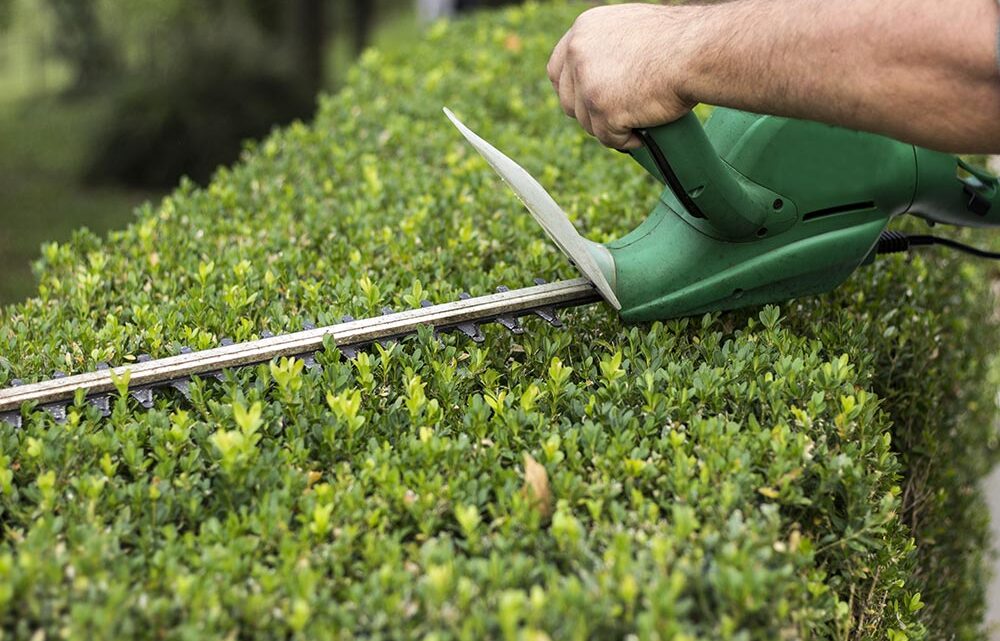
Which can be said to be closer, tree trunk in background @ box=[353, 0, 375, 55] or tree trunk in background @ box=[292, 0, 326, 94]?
tree trunk in background @ box=[292, 0, 326, 94]

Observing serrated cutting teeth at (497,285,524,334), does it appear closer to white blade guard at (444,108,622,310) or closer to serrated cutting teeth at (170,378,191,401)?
white blade guard at (444,108,622,310)

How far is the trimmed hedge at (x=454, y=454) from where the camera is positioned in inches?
58.8

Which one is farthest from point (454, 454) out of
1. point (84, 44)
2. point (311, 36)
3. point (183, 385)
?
point (84, 44)

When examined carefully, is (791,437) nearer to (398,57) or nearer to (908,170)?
(908,170)

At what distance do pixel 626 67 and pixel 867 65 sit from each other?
511 millimetres

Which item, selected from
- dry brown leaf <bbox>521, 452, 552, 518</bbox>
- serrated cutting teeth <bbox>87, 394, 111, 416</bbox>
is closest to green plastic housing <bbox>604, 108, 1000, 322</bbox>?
dry brown leaf <bbox>521, 452, 552, 518</bbox>

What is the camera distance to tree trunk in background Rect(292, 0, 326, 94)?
39.8 ft

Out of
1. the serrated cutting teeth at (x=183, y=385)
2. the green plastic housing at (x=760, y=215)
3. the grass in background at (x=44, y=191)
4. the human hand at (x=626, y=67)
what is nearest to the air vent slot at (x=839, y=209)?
the green plastic housing at (x=760, y=215)

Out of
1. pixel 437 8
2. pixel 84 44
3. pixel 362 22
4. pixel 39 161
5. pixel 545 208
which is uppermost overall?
pixel 84 44

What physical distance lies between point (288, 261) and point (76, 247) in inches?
25.8

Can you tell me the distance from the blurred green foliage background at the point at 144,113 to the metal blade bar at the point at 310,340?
6480mm

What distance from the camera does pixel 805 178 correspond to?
96.0 inches

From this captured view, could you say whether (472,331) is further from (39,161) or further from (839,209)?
(39,161)

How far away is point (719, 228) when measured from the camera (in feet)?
7.80
